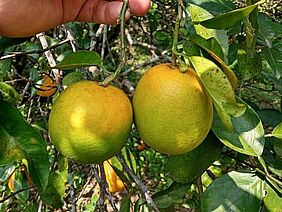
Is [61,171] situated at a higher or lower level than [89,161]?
lower

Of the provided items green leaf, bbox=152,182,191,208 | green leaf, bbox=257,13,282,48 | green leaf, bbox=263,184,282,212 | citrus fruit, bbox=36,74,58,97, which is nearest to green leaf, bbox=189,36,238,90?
green leaf, bbox=263,184,282,212

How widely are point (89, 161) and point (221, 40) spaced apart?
12.5 inches

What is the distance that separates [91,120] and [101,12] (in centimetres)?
43

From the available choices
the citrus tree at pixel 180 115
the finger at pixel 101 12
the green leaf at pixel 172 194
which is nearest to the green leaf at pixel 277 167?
the citrus tree at pixel 180 115

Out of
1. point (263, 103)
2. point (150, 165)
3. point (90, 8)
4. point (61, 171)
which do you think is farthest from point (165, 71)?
point (263, 103)

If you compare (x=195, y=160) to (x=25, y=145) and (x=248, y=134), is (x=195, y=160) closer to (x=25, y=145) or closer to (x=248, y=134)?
(x=248, y=134)

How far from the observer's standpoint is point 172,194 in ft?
4.08

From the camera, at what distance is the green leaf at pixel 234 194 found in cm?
91

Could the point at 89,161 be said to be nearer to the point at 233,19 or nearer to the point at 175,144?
the point at 175,144

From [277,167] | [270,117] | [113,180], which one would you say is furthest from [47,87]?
[277,167]

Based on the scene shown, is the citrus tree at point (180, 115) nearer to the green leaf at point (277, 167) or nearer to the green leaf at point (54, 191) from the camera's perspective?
the green leaf at point (277, 167)

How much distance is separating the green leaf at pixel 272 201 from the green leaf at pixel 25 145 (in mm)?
406

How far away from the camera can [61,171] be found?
139 centimetres

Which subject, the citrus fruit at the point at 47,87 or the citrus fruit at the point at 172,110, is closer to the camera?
the citrus fruit at the point at 172,110
